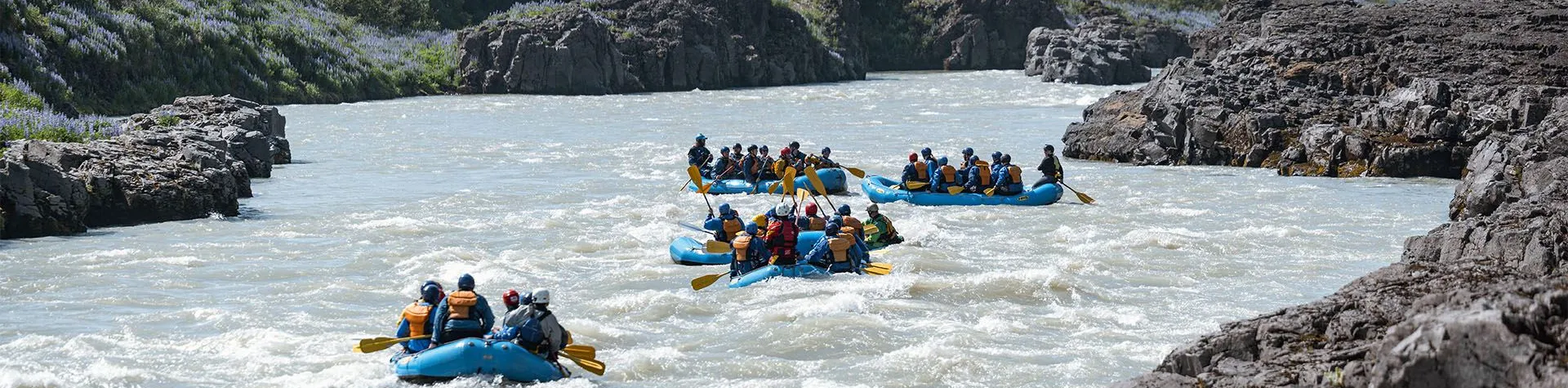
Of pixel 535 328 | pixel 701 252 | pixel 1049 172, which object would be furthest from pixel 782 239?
pixel 1049 172

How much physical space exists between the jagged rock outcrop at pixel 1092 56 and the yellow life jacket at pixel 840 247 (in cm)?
4507

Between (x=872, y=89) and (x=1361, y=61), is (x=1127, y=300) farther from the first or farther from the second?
(x=872, y=89)

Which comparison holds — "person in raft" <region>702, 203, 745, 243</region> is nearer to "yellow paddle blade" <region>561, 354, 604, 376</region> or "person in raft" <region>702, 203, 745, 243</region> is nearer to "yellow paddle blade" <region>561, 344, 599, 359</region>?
"yellow paddle blade" <region>561, 344, 599, 359</region>

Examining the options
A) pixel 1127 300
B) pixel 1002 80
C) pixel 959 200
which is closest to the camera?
pixel 1127 300

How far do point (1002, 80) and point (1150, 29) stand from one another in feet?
36.8

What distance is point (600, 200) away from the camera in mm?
25141

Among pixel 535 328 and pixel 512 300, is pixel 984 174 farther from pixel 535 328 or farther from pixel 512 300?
pixel 535 328

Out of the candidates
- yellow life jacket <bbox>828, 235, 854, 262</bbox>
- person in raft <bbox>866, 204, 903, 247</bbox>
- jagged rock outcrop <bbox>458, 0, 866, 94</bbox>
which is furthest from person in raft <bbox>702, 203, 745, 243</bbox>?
jagged rock outcrop <bbox>458, 0, 866, 94</bbox>

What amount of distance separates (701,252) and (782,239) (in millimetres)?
1711

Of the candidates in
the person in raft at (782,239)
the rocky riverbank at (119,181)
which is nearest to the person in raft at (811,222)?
the person in raft at (782,239)

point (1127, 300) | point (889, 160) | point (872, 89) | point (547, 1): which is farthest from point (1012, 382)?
point (547, 1)

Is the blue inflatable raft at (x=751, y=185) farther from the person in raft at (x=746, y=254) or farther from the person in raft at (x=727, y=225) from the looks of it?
the person in raft at (x=746, y=254)

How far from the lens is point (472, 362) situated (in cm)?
1174

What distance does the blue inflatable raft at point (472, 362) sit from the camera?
11.7 meters
